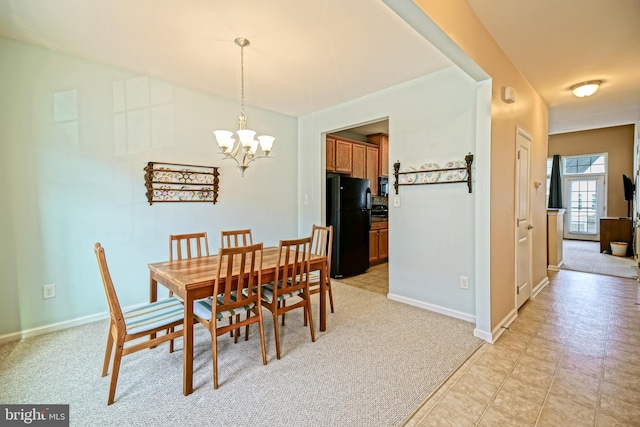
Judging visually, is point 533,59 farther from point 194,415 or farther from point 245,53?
point 194,415

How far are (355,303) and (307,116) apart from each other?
294 cm

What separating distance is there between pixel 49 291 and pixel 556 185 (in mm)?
10628

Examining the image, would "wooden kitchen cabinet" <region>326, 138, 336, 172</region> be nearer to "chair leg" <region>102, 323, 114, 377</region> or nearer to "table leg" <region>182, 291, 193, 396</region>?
"table leg" <region>182, 291, 193, 396</region>

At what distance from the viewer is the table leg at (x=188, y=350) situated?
181 cm

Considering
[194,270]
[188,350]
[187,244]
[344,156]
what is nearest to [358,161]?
[344,156]

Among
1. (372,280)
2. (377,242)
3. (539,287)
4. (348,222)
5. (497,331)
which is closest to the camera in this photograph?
(497,331)

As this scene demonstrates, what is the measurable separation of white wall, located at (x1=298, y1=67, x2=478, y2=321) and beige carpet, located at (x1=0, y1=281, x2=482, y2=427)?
543 millimetres

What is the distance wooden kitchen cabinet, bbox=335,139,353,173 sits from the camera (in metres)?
5.07

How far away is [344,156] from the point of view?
5.19 m

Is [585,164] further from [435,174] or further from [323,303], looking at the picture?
[323,303]

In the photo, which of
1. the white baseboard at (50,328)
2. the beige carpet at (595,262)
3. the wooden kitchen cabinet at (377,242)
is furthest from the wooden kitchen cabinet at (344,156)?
the beige carpet at (595,262)

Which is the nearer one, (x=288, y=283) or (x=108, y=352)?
(x=108, y=352)

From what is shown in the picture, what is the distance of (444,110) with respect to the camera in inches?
120

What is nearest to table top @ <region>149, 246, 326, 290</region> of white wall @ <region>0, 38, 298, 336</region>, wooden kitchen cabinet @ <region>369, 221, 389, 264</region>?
white wall @ <region>0, 38, 298, 336</region>
